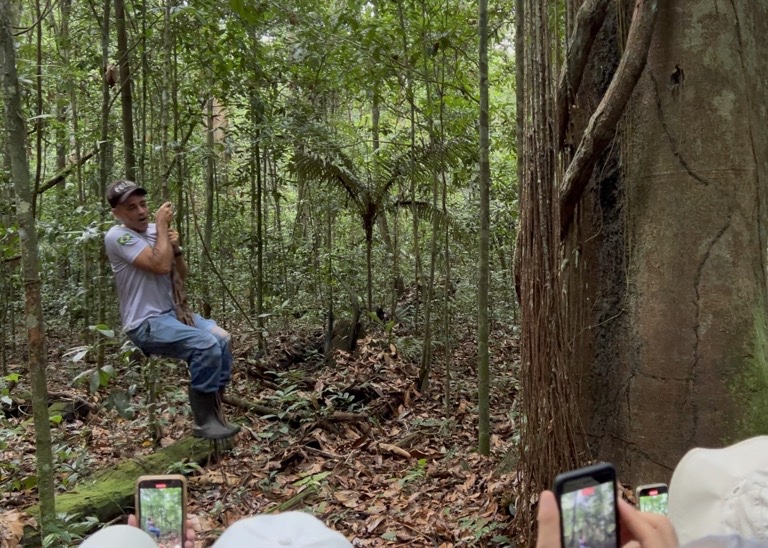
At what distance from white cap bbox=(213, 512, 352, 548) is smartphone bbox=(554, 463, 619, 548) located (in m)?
0.43

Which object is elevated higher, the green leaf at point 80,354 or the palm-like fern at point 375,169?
the palm-like fern at point 375,169

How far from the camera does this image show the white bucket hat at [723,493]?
1.12 m

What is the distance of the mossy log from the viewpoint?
4.20m

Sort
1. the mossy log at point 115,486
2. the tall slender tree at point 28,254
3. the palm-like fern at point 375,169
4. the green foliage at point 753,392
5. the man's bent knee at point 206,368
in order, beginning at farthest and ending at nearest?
the palm-like fern at point 375,169 → the mossy log at point 115,486 → the man's bent knee at point 206,368 → the tall slender tree at point 28,254 → the green foliage at point 753,392

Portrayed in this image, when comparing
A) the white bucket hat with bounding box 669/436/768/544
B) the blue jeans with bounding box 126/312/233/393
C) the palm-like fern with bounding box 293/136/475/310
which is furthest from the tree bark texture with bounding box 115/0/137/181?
the white bucket hat with bounding box 669/436/768/544

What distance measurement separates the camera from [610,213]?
3.68m

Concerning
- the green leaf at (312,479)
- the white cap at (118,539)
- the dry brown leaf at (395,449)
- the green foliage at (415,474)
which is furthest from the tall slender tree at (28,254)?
the dry brown leaf at (395,449)

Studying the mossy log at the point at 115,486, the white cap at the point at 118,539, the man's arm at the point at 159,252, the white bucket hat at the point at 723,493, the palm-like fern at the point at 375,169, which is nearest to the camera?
the white bucket hat at the point at 723,493

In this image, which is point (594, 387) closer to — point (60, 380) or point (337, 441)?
point (337, 441)

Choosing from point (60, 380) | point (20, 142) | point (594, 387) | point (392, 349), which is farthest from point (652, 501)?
point (60, 380)

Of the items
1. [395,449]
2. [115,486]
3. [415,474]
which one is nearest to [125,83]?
[115,486]

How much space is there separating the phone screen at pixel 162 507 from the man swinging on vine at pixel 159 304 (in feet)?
6.95

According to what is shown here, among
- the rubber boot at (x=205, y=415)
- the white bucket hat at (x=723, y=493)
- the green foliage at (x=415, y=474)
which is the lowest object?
the green foliage at (x=415, y=474)

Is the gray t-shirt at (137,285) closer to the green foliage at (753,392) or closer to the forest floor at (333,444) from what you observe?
the forest floor at (333,444)
